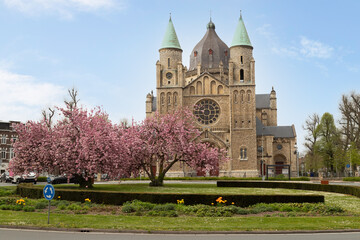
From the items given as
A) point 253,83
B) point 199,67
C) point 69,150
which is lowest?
point 69,150

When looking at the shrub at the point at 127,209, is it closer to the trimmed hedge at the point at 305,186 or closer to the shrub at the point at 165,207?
the shrub at the point at 165,207

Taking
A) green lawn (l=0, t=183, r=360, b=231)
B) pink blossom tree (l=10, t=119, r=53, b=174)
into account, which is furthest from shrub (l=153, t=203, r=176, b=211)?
pink blossom tree (l=10, t=119, r=53, b=174)

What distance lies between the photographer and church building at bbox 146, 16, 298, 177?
228ft

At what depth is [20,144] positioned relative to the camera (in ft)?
109

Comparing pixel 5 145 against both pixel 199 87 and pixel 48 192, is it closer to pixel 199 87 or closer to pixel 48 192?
pixel 199 87

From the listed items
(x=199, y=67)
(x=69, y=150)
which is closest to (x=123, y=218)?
(x=69, y=150)

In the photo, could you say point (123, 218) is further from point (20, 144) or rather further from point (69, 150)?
point (20, 144)

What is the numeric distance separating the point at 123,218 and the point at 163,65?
57784 millimetres

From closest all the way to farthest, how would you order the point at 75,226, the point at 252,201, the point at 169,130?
the point at 75,226 → the point at 252,201 → the point at 169,130

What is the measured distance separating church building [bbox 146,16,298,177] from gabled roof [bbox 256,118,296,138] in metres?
0.18

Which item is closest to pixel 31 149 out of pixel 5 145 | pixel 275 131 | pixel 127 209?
pixel 127 209

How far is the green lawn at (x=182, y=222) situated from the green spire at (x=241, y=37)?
58205 millimetres

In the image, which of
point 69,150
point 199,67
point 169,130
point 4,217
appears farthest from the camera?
point 199,67

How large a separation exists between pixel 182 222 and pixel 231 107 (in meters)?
55.4
